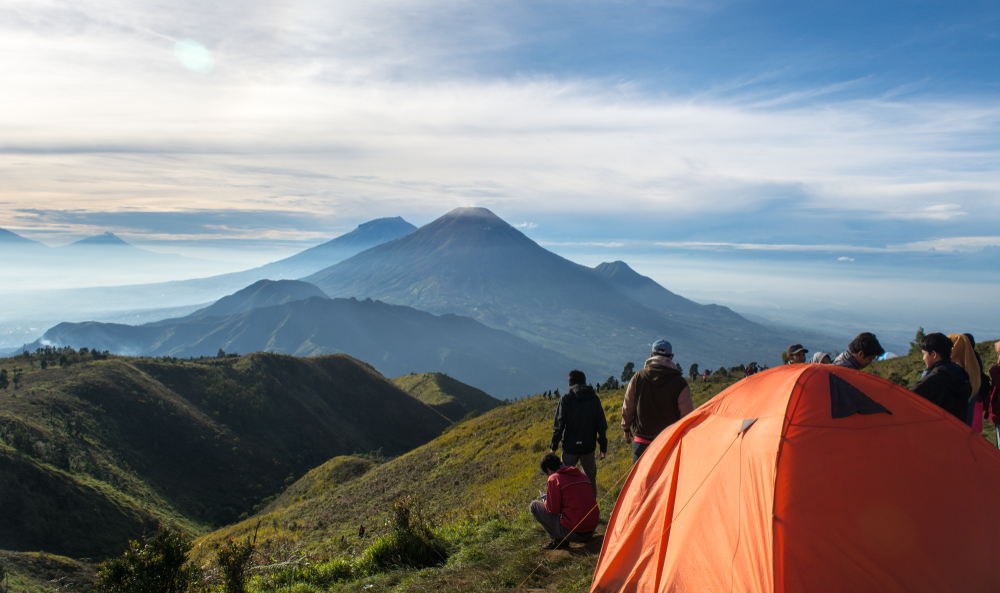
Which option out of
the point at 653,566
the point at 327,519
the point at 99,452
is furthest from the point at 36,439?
the point at 653,566

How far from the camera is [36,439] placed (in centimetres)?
2705

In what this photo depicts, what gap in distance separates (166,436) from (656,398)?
4078 centimetres

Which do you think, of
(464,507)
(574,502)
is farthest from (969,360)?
(464,507)

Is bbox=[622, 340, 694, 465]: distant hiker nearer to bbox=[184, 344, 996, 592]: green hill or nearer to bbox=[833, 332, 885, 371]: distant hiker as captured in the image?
bbox=[184, 344, 996, 592]: green hill

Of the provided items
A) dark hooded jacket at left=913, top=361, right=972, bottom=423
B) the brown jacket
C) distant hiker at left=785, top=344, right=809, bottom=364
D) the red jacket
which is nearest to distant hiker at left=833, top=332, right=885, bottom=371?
dark hooded jacket at left=913, top=361, right=972, bottom=423

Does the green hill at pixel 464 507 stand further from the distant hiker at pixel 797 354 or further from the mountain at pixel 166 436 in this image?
the mountain at pixel 166 436

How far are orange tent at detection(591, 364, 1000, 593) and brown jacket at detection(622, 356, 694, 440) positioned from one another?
112cm

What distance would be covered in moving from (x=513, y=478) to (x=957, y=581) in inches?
475

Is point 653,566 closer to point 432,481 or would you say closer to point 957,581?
point 957,581

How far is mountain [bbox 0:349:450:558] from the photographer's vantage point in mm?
22453

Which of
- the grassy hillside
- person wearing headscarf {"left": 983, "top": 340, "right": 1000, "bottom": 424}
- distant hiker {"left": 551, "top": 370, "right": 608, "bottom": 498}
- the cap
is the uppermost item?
the cap

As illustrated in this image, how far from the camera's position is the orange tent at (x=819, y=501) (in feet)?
12.8

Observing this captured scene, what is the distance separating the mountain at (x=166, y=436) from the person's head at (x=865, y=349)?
28496mm

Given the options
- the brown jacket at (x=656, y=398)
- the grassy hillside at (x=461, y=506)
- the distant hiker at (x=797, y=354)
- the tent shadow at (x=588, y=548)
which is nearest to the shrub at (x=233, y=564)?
the grassy hillside at (x=461, y=506)
